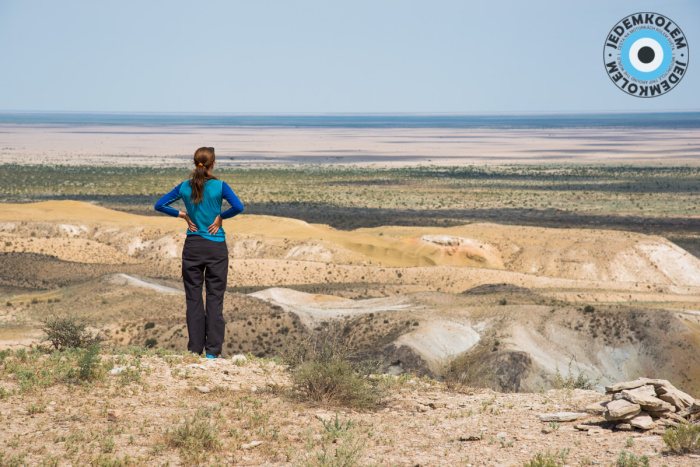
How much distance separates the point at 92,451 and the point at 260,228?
4201 centimetres

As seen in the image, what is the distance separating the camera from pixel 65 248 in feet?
130

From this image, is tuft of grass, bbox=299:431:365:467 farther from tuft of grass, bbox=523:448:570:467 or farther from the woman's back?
the woman's back

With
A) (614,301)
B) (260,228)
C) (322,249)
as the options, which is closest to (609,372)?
(614,301)

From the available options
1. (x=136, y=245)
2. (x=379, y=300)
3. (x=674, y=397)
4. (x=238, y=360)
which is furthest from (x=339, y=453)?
(x=136, y=245)

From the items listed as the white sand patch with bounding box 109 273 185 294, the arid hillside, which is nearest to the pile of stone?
the arid hillside

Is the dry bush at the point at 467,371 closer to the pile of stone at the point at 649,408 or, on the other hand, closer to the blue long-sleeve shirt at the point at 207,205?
the pile of stone at the point at 649,408

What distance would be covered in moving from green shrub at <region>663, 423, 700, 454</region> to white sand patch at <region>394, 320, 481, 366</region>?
46.5ft

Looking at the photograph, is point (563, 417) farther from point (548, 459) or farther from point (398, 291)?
point (398, 291)

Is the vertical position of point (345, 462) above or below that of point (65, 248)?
above

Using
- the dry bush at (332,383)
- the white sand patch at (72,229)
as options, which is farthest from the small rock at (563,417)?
the white sand patch at (72,229)

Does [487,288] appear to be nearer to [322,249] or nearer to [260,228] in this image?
[322,249]

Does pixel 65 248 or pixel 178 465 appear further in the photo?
pixel 65 248

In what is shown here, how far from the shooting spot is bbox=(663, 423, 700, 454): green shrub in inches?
245

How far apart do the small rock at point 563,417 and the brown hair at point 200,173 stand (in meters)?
4.32
